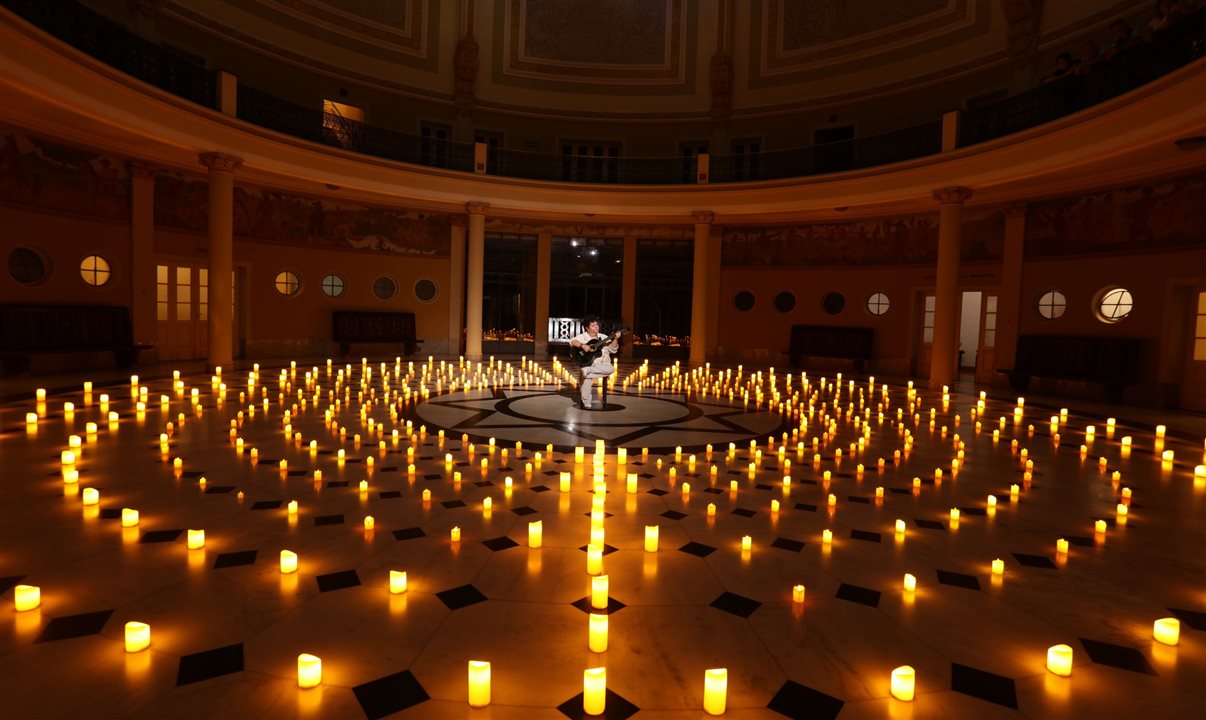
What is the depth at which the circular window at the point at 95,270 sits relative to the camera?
43.5ft

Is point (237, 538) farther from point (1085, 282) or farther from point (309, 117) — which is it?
point (1085, 282)

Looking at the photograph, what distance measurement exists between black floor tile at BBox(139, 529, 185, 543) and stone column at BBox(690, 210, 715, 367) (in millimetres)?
15238

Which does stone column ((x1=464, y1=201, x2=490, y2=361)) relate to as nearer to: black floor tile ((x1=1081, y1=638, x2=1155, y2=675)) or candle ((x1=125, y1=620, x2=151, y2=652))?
candle ((x1=125, y1=620, x2=151, y2=652))

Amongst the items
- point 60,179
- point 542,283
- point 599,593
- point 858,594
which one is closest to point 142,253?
point 60,179

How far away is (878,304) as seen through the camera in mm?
17844

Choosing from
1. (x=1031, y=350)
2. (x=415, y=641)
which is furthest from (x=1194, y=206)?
(x=415, y=641)

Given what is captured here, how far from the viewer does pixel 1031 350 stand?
46.8 feet

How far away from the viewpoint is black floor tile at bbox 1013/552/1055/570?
425 cm

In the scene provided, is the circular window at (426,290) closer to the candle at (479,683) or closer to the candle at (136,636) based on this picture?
the candle at (136,636)

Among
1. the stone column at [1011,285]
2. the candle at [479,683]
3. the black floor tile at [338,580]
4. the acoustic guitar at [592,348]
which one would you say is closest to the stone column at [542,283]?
the acoustic guitar at [592,348]

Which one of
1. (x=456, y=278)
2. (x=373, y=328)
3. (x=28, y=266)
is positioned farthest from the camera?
(x=456, y=278)

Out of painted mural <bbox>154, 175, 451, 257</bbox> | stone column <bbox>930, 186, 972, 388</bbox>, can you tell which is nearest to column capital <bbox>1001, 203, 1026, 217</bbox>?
stone column <bbox>930, 186, 972, 388</bbox>

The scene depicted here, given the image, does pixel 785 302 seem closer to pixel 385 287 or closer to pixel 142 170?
pixel 385 287

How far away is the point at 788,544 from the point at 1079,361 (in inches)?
491
